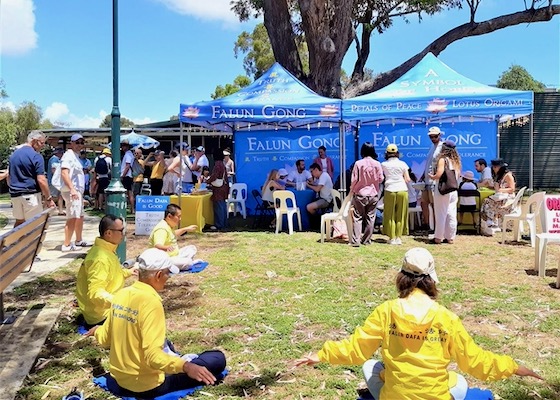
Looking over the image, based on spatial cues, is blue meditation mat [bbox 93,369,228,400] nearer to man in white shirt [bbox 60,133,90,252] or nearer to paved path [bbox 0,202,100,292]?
paved path [bbox 0,202,100,292]

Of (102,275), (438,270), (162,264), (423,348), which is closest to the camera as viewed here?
(423,348)

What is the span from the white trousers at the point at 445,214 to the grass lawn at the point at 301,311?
12.4 inches

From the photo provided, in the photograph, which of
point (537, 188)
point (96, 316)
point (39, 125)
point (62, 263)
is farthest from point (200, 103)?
point (39, 125)

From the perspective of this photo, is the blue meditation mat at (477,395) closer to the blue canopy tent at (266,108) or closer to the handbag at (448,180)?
the handbag at (448,180)

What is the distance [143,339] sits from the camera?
297cm

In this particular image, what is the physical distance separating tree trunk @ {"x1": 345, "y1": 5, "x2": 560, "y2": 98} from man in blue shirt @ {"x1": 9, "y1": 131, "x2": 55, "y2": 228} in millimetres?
10720

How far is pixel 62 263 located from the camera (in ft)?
25.0

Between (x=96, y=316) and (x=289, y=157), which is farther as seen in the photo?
(x=289, y=157)

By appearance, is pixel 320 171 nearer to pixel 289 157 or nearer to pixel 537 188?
pixel 289 157

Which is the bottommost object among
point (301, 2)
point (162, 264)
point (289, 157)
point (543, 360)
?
point (543, 360)

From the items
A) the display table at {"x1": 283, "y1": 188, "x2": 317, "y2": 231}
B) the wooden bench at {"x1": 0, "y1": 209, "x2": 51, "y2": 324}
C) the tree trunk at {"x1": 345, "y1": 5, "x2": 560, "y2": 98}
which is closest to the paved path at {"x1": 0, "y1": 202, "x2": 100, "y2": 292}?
the wooden bench at {"x1": 0, "y1": 209, "x2": 51, "y2": 324}

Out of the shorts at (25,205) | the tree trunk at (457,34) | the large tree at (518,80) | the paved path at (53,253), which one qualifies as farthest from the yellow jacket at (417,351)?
the large tree at (518,80)

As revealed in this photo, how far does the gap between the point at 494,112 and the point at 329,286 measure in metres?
5.46

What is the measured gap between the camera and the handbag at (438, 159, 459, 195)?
27.5ft
